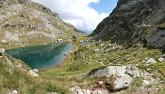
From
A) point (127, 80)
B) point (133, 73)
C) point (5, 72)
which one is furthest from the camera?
point (133, 73)

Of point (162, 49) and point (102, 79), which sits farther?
point (162, 49)

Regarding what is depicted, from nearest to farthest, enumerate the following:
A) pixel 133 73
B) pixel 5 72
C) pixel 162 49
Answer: pixel 5 72 < pixel 133 73 < pixel 162 49

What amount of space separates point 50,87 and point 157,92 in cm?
890

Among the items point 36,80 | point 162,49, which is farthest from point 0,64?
point 162,49

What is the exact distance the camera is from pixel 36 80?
107ft

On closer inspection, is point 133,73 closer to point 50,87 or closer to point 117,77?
point 117,77

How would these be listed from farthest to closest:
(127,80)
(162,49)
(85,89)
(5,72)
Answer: (162,49) < (127,80) < (85,89) < (5,72)

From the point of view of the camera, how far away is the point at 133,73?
4034cm

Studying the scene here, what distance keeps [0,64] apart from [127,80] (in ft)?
41.6

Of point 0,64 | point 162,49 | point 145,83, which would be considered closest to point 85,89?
point 145,83

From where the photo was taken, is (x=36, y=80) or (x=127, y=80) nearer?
(x=36, y=80)

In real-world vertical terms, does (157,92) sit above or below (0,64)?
below

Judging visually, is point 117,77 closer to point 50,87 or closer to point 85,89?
point 85,89

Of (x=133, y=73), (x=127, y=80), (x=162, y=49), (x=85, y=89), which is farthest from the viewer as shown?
(x=162, y=49)
